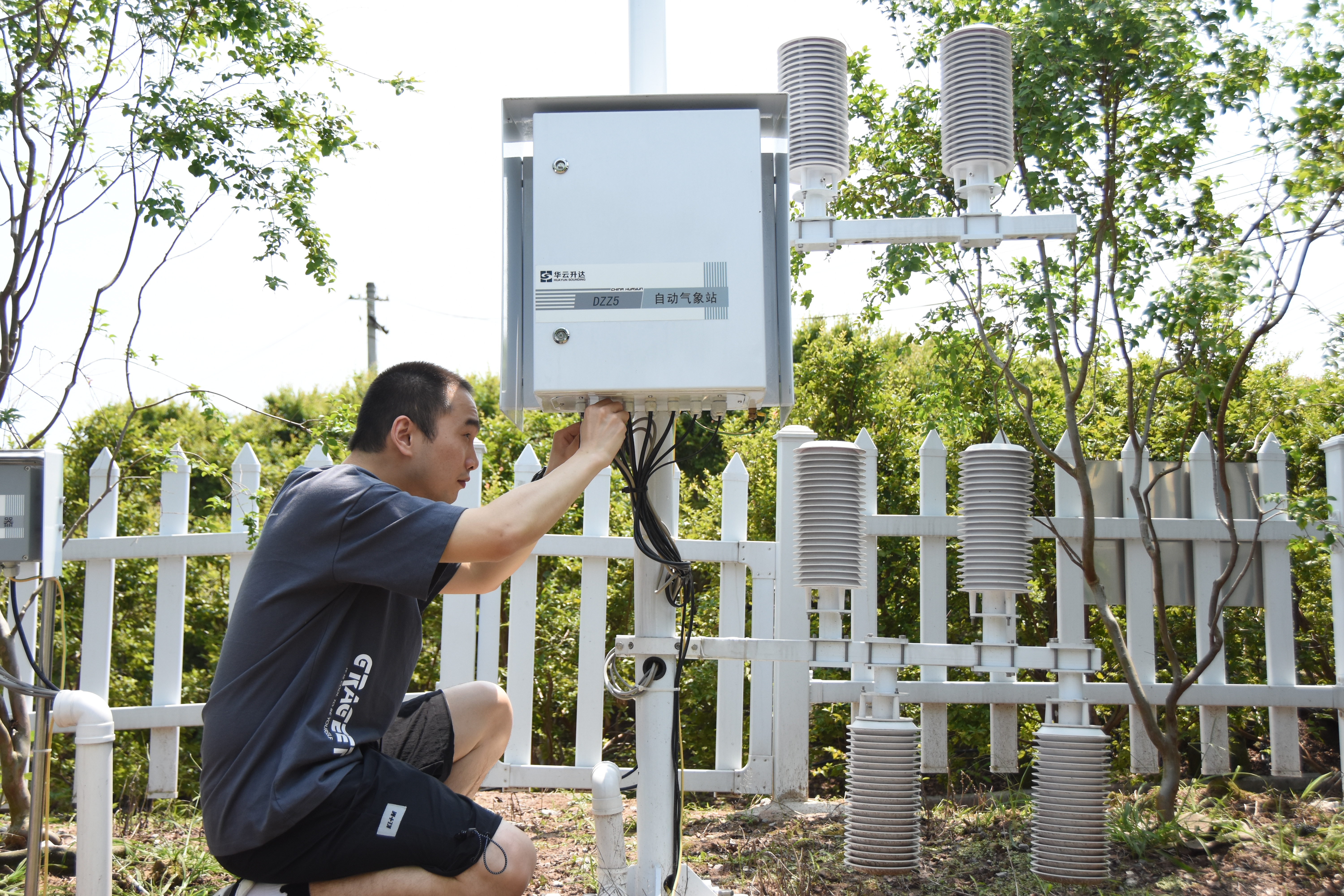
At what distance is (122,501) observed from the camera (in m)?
6.60

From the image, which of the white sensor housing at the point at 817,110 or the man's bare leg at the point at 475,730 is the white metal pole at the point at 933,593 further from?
the man's bare leg at the point at 475,730

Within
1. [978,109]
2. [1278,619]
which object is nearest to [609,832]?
[978,109]

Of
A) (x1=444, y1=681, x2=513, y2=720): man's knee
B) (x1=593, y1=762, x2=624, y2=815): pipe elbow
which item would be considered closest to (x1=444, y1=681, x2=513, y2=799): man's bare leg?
(x1=444, y1=681, x2=513, y2=720): man's knee

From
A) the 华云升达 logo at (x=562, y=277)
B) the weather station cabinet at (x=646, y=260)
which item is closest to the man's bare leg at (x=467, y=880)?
the weather station cabinet at (x=646, y=260)

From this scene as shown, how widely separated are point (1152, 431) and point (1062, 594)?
1637mm

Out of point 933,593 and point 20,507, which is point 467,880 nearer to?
point 20,507

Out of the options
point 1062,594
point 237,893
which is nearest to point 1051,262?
point 1062,594

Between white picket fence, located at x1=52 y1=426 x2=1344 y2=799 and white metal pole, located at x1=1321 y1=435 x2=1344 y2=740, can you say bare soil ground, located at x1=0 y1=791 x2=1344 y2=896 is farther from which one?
white metal pole, located at x1=1321 y1=435 x2=1344 y2=740

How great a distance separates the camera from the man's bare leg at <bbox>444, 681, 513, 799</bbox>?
2.45 meters

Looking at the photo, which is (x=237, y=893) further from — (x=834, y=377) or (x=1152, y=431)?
(x=1152, y=431)

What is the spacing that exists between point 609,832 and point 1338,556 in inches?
124

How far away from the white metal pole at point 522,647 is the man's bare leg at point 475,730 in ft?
4.36

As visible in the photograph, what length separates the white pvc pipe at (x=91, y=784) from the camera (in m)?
2.27

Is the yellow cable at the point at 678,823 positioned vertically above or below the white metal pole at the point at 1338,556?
below
